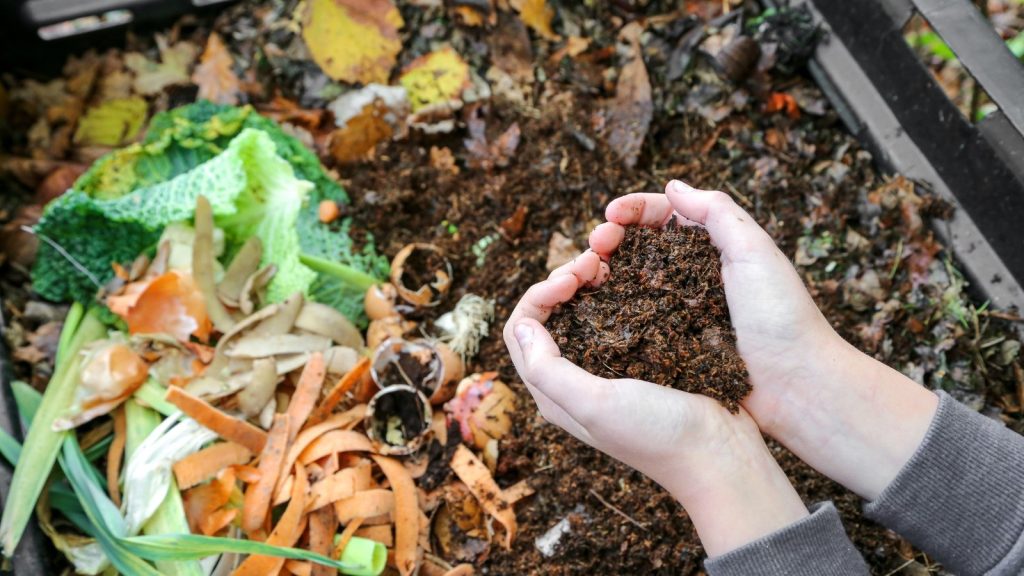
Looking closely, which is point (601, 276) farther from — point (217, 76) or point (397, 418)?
point (217, 76)

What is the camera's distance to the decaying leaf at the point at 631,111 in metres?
2.79

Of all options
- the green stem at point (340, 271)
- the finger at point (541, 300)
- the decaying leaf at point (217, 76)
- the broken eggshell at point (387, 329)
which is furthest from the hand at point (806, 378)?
the decaying leaf at point (217, 76)

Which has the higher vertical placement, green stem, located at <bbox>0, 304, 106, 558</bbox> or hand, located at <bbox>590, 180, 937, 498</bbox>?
hand, located at <bbox>590, 180, 937, 498</bbox>

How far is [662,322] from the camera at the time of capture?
1730 millimetres

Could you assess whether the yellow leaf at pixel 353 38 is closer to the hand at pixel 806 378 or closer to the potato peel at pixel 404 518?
the potato peel at pixel 404 518

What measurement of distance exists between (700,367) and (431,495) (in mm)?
999

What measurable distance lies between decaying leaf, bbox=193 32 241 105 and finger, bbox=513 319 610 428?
6.71ft

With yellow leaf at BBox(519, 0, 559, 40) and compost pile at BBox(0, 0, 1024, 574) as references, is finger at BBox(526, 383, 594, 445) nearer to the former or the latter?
compost pile at BBox(0, 0, 1024, 574)

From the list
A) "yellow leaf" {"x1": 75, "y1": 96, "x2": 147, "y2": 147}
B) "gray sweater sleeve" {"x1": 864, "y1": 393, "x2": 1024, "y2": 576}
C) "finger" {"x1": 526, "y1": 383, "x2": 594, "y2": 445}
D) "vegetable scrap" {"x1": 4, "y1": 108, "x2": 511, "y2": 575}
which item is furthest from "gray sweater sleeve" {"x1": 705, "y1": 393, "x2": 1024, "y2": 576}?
"yellow leaf" {"x1": 75, "y1": 96, "x2": 147, "y2": 147}

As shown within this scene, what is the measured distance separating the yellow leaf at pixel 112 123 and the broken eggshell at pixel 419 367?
1570 mm

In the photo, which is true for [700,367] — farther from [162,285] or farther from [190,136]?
[190,136]

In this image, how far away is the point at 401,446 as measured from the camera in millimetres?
2354

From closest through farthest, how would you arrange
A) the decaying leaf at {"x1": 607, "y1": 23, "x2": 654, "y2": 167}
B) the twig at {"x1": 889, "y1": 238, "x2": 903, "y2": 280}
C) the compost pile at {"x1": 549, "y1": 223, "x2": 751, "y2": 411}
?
1. the compost pile at {"x1": 549, "y1": 223, "x2": 751, "y2": 411}
2. the twig at {"x1": 889, "y1": 238, "x2": 903, "y2": 280}
3. the decaying leaf at {"x1": 607, "y1": 23, "x2": 654, "y2": 167}

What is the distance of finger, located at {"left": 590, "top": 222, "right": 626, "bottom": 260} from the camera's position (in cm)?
183
